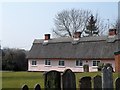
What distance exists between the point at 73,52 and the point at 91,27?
26530mm

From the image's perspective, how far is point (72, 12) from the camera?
248 ft

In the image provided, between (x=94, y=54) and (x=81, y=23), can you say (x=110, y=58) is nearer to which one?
(x=94, y=54)

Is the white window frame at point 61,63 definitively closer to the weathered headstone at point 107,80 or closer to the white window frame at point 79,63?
the white window frame at point 79,63

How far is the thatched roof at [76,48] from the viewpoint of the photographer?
47.7 m

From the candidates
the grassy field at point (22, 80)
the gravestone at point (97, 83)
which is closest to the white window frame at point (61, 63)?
the grassy field at point (22, 80)

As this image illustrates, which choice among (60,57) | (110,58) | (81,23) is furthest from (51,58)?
(81,23)

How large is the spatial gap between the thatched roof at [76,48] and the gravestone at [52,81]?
133ft

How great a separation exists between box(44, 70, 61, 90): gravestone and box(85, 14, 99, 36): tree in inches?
2799

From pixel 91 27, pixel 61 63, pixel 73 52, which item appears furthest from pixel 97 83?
pixel 91 27

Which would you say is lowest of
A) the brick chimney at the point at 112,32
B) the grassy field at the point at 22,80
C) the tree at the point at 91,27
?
the grassy field at the point at 22,80

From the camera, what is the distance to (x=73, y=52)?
51.5 metres

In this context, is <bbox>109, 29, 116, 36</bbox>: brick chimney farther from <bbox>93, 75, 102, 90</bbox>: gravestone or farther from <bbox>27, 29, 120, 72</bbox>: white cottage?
<bbox>93, 75, 102, 90</bbox>: gravestone

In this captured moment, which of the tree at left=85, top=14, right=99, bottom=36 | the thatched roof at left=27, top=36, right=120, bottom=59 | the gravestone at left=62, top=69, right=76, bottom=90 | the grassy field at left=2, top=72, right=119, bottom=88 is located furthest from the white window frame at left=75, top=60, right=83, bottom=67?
the gravestone at left=62, top=69, right=76, bottom=90

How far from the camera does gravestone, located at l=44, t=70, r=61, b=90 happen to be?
5836mm
